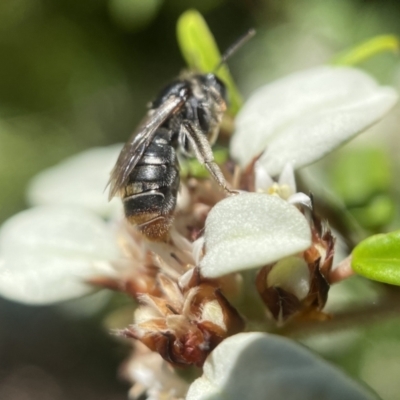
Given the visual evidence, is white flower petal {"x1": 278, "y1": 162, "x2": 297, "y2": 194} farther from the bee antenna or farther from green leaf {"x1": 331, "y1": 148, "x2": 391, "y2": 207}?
green leaf {"x1": 331, "y1": 148, "x2": 391, "y2": 207}

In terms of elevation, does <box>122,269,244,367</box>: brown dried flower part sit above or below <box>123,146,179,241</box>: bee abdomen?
below

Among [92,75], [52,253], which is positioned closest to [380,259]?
[52,253]

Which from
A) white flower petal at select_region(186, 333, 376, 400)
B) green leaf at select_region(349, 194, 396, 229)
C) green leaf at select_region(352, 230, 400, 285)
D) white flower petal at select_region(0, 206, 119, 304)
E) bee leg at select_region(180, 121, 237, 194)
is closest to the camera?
white flower petal at select_region(186, 333, 376, 400)

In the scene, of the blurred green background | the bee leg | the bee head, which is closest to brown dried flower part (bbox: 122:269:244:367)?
the bee leg

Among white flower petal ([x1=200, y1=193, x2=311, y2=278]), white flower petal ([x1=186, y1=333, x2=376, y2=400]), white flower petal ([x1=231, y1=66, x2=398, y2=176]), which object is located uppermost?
white flower petal ([x1=200, y1=193, x2=311, y2=278])

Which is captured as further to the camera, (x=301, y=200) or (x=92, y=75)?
(x=92, y=75)

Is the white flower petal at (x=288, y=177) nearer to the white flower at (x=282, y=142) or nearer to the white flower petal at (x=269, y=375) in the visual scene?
the white flower at (x=282, y=142)

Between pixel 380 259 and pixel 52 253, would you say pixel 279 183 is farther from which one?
pixel 52 253
